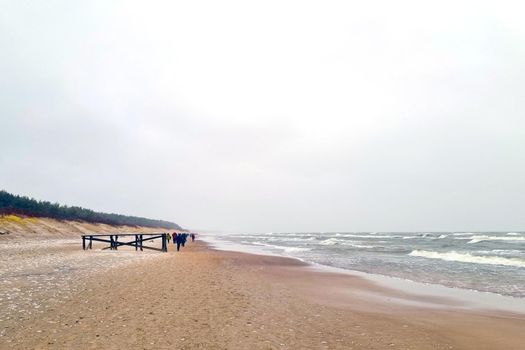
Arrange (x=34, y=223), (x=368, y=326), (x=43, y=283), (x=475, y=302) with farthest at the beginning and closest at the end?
1. (x=34, y=223)
2. (x=475, y=302)
3. (x=43, y=283)
4. (x=368, y=326)

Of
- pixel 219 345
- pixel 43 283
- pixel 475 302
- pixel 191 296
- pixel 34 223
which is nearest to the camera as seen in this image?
pixel 219 345

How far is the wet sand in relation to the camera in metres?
7.89

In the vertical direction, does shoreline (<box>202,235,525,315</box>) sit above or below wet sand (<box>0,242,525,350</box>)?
below

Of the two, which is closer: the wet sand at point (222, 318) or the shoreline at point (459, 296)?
the wet sand at point (222, 318)

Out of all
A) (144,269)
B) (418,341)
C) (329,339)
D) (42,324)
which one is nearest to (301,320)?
(329,339)

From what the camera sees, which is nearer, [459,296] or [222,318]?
[222,318]

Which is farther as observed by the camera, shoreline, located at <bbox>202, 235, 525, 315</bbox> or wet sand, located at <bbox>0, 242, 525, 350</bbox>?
shoreline, located at <bbox>202, 235, 525, 315</bbox>

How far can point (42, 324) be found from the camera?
842 centimetres

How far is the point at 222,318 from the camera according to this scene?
9781 millimetres

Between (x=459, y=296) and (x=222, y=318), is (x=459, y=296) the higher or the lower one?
the lower one

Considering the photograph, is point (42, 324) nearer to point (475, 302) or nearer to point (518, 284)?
point (475, 302)

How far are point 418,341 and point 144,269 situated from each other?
1423 centimetres

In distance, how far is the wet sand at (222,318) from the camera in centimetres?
789

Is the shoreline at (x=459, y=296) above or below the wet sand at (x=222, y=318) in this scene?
below
